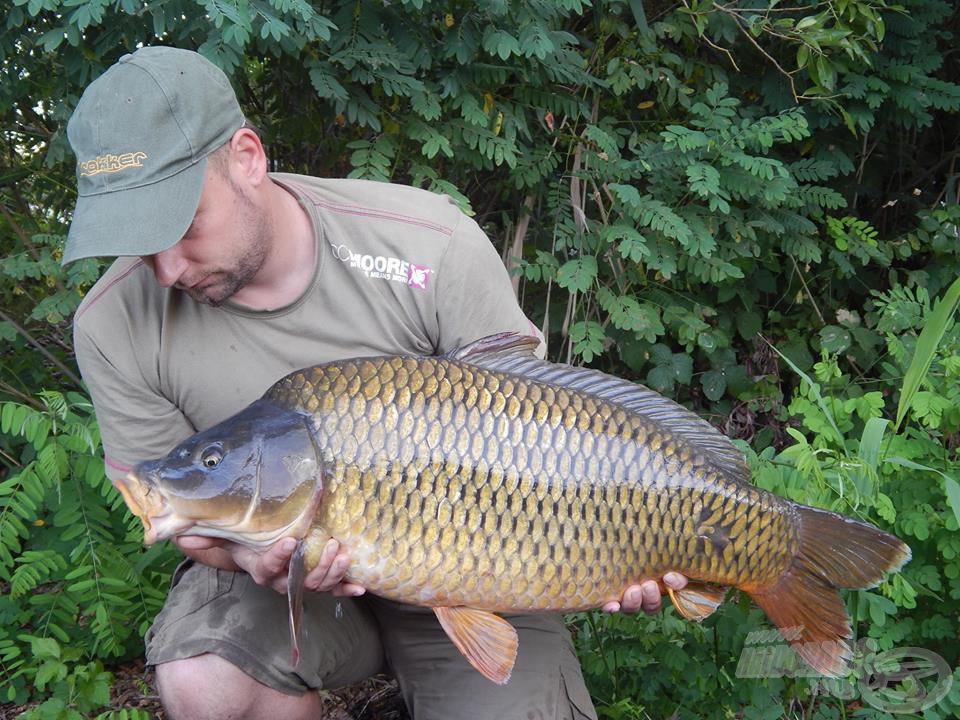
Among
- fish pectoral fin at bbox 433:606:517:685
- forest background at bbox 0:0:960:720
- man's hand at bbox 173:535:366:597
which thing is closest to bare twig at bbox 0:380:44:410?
forest background at bbox 0:0:960:720

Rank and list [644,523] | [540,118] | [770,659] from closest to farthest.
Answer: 1. [644,523]
2. [770,659]
3. [540,118]

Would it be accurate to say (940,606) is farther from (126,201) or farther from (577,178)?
(126,201)

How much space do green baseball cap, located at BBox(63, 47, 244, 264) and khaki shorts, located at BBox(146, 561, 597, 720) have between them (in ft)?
2.19

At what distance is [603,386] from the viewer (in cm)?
147

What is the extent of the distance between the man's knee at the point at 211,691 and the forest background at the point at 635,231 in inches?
14.3

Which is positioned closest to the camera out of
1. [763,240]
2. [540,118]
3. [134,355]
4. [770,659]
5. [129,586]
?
[134,355]

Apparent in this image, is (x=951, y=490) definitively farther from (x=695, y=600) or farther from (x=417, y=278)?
(x=417, y=278)

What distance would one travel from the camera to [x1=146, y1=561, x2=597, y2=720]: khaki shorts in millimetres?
1629

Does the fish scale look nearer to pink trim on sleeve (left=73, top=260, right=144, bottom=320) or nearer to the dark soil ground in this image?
pink trim on sleeve (left=73, top=260, right=144, bottom=320)

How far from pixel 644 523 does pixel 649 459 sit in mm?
97

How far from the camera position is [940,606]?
1.82 metres

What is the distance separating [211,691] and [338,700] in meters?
0.64

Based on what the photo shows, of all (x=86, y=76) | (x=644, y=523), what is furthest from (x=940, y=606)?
(x=86, y=76)

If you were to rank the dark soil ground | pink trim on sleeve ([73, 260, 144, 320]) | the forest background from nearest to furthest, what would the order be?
pink trim on sleeve ([73, 260, 144, 320]), the forest background, the dark soil ground
